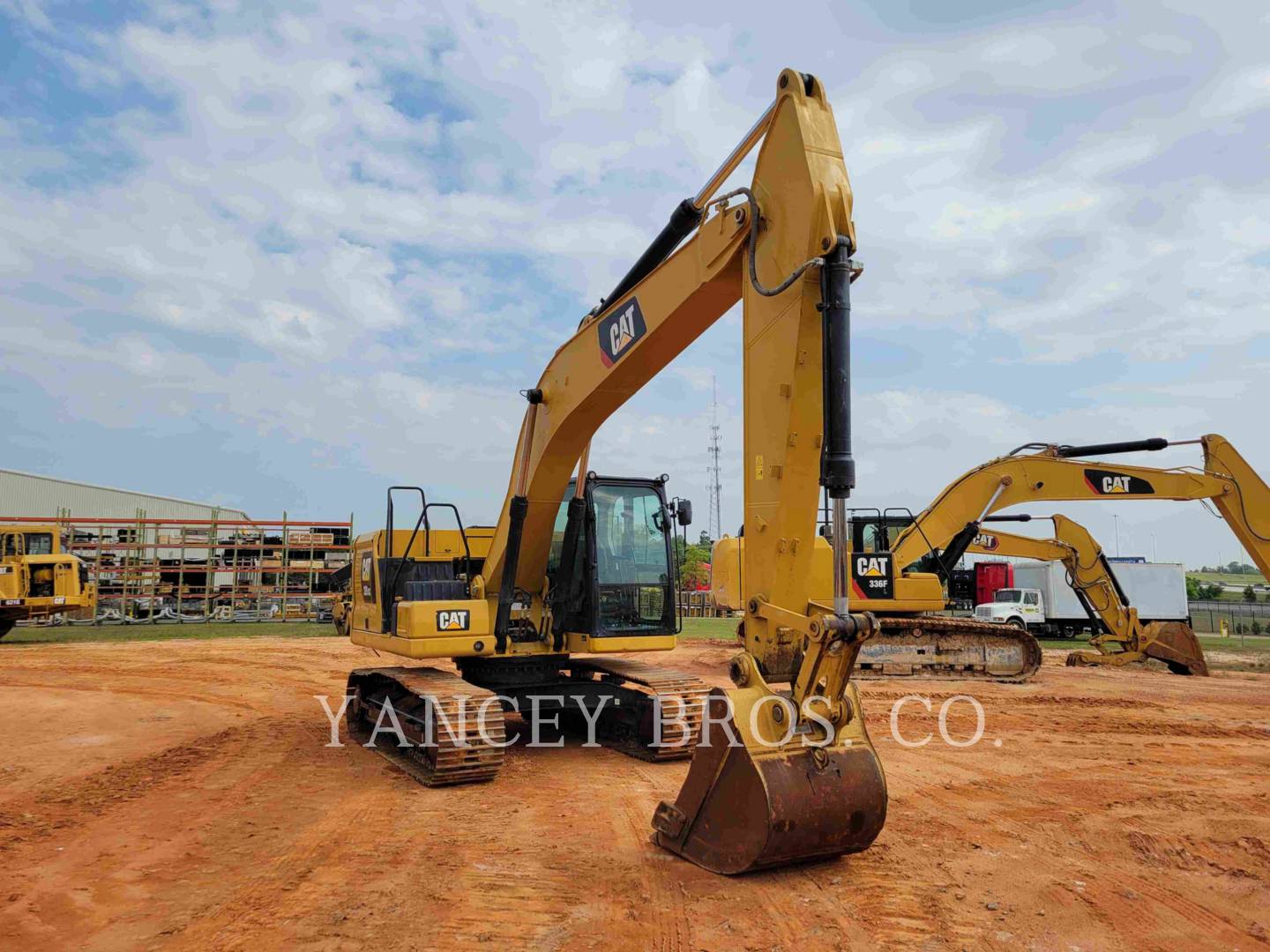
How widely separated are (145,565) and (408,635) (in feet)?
81.5

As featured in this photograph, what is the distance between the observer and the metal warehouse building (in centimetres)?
4316

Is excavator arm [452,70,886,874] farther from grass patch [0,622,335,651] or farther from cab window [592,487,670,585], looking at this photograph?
grass patch [0,622,335,651]

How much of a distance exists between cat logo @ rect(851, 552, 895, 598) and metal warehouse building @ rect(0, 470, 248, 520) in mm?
33880

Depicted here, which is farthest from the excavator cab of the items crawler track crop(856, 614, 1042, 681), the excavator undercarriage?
crawler track crop(856, 614, 1042, 681)

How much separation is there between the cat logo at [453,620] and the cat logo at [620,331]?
2621 millimetres

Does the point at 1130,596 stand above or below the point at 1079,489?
below

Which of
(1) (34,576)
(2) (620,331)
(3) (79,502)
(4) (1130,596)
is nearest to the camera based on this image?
(2) (620,331)

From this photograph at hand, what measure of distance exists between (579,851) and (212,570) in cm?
2617

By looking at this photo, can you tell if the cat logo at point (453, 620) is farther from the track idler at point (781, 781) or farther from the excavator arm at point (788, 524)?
the track idler at point (781, 781)

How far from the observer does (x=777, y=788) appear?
15.2 feet

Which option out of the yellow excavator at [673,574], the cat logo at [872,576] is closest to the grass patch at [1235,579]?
the cat logo at [872,576]

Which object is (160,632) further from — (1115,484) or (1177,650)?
(1177,650)

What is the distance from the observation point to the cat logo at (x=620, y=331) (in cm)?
669

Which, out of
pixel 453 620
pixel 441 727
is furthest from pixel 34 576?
pixel 441 727
